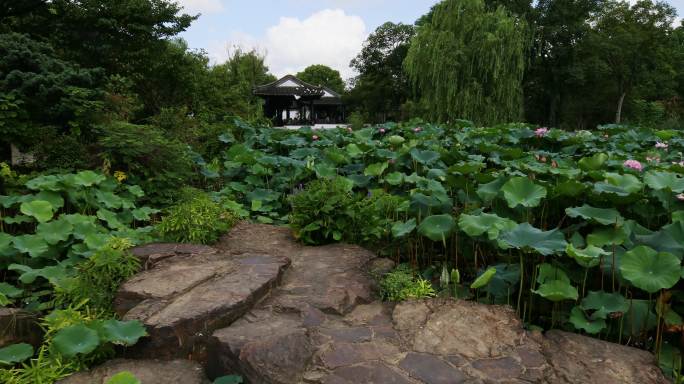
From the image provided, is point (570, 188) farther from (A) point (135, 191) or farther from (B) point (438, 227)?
(A) point (135, 191)

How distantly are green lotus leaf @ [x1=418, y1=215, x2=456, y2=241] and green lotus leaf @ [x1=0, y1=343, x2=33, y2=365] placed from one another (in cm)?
219

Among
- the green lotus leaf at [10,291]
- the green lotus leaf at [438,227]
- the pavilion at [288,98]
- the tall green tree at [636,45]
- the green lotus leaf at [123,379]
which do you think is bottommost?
the green lotus leaf at [10,291]

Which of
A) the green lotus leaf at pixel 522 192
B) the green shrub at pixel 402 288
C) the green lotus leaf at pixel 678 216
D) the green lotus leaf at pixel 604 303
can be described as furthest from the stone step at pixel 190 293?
the green lotus leaf at pixel 678 216

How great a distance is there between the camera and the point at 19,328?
2.58 meters

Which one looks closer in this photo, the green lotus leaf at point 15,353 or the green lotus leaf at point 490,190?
the green lotus leaf at point 15,353

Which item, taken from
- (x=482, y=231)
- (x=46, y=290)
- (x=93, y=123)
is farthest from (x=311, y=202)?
(x=93, y=123)

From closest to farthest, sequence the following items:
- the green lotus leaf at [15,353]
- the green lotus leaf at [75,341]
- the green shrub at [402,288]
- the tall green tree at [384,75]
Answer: the green lotus leaf at [75,341] → the green lotus leaf at [15,353] → the green shrub at [402,288] → the tall green tree at [384,75]

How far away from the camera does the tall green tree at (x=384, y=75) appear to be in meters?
37.4

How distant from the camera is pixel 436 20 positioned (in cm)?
1620

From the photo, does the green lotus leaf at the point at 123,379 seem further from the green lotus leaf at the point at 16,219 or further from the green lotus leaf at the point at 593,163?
the green lotus leaf at the point at 593,163

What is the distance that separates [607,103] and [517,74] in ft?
65.8

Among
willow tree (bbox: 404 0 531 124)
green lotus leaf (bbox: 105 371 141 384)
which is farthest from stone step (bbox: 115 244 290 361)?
willow tree (bbox: 404 0 531 124)

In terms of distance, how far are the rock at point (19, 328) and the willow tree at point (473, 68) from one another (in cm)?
1372

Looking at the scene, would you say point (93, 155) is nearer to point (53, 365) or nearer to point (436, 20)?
point (53, 365)
